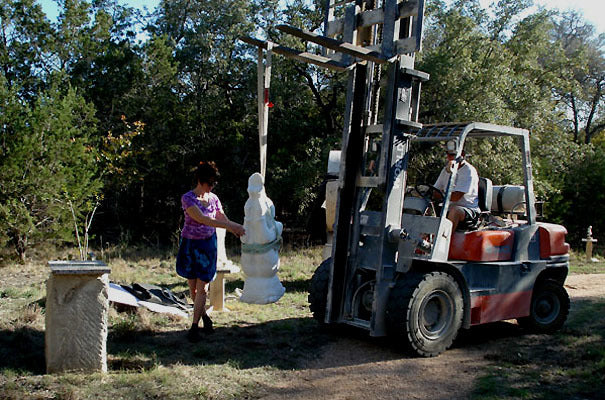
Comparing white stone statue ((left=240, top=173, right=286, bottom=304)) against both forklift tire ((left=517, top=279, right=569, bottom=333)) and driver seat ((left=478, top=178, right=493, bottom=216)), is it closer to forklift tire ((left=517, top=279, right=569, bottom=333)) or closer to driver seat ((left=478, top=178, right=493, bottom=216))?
driver seat ((left=478, top=178, right=493, bottom=216))

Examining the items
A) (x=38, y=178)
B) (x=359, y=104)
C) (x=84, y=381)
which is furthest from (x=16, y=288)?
(x=359, y=104)

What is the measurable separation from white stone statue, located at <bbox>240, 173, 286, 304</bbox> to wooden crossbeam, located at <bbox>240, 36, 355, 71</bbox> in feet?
4.22

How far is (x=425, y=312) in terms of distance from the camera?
6.44 meters

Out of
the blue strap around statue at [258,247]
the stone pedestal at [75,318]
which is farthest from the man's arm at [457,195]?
the stone pedestal at [75,318]

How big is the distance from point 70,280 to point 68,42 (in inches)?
582

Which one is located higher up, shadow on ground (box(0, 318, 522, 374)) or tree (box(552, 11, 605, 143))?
tree (box(552, 11, 605, 143))

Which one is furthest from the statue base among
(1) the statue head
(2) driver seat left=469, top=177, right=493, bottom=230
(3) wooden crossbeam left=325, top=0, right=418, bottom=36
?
(3) wooden crossbeam left=325, top=0, right=418, bottom=36

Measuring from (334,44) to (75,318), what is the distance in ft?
11.0

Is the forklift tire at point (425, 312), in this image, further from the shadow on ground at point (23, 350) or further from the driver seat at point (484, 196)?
the shadow on ground at point (23, 350)

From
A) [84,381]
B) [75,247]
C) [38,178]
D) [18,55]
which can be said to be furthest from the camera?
[18,55]

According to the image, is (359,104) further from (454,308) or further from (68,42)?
(68,42)

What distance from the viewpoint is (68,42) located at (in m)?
18.0

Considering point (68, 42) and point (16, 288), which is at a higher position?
point (68, 42)

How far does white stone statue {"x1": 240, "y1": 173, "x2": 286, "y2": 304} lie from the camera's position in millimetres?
6297
